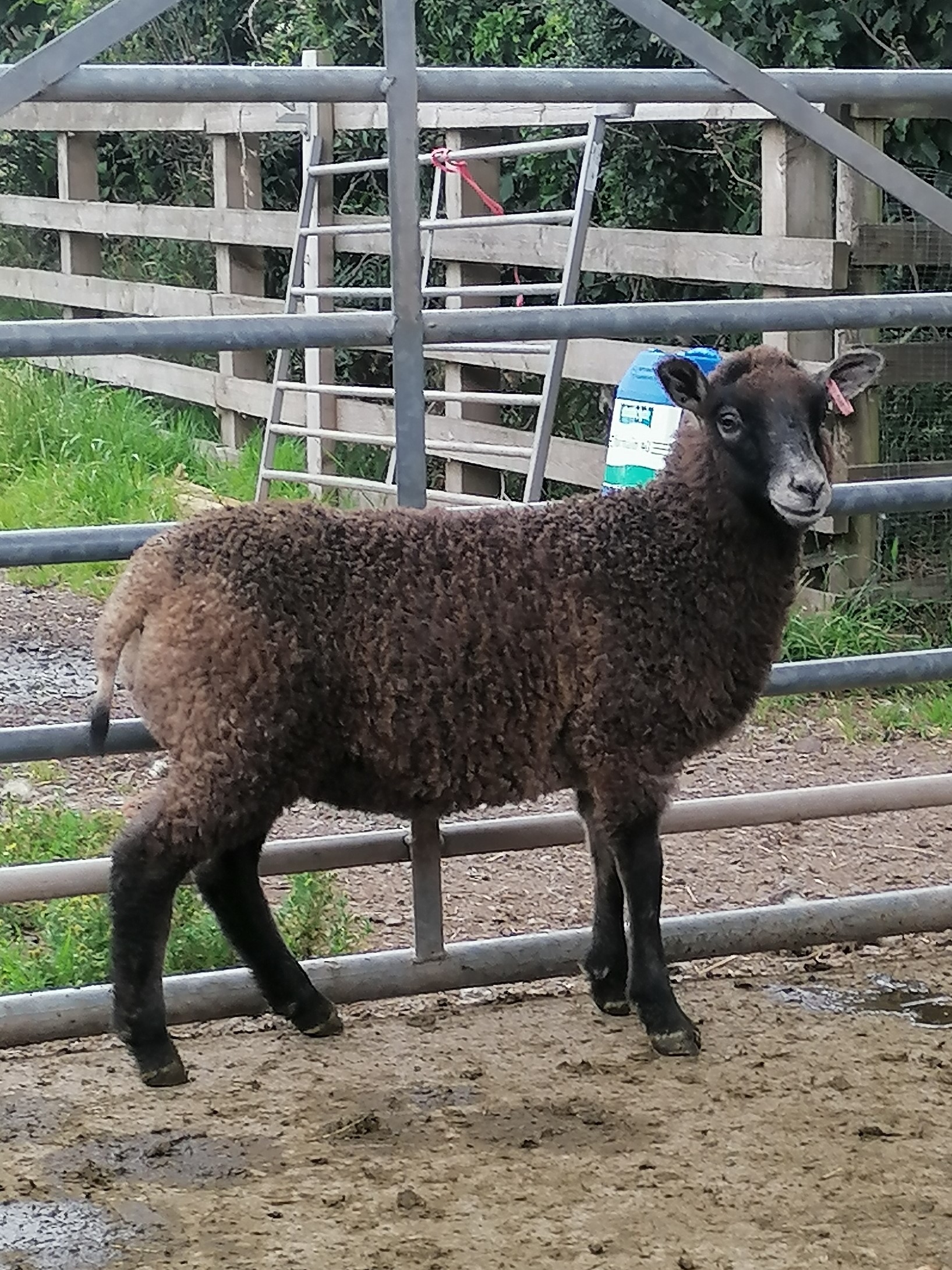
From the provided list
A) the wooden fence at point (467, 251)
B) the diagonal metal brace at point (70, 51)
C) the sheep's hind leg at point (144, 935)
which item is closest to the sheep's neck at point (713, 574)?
the sheep's hind leg at point (144, 935)

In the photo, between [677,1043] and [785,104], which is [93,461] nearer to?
[785,104]

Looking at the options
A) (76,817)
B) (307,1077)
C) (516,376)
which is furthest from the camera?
(516,376)

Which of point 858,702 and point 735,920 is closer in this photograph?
point 735,920

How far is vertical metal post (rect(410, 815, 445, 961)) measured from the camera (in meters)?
3.92

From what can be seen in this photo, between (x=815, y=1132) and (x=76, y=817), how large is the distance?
7.93ft

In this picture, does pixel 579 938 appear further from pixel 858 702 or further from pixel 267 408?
pixel 267 408

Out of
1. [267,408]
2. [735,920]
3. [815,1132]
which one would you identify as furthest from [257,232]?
[815,1132]

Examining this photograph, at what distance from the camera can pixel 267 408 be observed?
9.76 metres

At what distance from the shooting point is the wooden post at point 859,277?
6.41 m

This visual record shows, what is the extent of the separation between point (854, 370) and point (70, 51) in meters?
1.79

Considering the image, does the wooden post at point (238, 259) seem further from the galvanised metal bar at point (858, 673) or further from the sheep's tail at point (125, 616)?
the sheep's tail at point (125, 616)

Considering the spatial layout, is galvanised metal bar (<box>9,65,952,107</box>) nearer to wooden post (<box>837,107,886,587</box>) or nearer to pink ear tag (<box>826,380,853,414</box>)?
pink ear tag (<box>826,380,853,414</box>)

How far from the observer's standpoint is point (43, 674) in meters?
6.71

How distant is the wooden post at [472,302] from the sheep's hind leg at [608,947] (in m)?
4.93
